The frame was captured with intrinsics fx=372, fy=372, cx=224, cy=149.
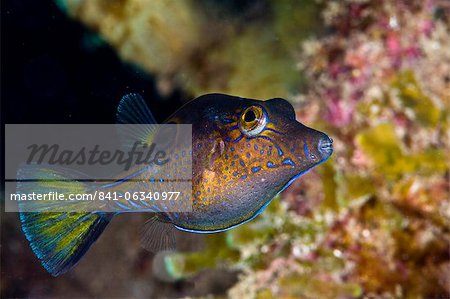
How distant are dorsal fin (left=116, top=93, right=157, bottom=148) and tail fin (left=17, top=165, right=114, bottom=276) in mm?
398

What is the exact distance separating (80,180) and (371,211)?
331 cm

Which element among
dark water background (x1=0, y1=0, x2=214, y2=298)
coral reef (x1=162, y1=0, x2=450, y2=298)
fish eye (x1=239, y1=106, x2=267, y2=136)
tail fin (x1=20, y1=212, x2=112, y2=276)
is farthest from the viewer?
dark water background (x1=0, y1=0, x2=214, y2=298)

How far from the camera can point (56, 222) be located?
7.21 feet

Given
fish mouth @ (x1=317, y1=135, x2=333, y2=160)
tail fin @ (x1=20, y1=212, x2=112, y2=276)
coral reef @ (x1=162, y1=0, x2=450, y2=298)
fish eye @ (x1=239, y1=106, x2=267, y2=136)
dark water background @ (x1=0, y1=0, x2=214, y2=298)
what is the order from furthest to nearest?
1. dark water background @ (x1=0, y1=0, x2=214, y2=298)
2. coral reef @ (x1=162, y1=0, x2=450, y2=298)
3. tail fin @ (x1=20, y1=212, x2=112, y2=276)
4. fish eye @ (x1=239, y1=106, x2=267, y2=136)
5. fish mouth @ (x1=317, y1=135, x2=333, y2=160)

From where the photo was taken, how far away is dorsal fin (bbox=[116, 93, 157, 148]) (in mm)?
2215

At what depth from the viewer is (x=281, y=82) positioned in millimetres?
5426

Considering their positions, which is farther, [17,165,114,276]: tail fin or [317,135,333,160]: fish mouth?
[17,165,114,276]: tail fin

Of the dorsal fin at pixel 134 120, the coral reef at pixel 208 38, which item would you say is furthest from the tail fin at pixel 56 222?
the coral reef at pixel 208 38

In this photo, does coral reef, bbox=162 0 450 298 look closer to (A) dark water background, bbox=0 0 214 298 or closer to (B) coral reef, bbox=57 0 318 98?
(A) dark water background, bbox=0 0 214 298

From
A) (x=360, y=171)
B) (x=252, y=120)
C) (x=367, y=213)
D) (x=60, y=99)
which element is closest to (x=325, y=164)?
(x=360, y=171)

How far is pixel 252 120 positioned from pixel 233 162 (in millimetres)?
235

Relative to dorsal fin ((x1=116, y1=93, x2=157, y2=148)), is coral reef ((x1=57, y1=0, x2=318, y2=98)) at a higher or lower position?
higher

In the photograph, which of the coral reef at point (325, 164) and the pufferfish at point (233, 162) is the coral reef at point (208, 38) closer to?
the coral reef at point (325, 164)

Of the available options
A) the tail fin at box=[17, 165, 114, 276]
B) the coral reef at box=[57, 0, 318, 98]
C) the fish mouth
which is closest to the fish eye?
the fish mouth
